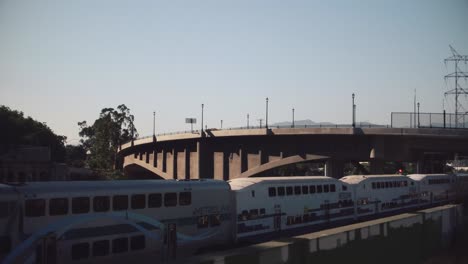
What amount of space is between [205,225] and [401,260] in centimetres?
1318

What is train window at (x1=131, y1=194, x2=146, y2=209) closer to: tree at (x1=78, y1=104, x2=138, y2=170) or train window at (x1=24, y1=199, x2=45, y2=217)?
train window at (x1=24, y1=199, x2=45, y2=217)

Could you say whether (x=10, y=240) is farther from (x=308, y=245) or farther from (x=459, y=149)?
(x=459, y=149)

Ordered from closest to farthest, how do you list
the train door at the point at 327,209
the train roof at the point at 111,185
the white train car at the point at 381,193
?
the train roof at the point at 111,185 < the train door at the point at 327,209 < the white train car at the point at 381,193

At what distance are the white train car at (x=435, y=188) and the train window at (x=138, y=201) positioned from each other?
1540 inches

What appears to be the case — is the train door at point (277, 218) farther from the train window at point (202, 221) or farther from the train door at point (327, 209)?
the train window at point (202, 221)

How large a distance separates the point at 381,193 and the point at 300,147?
17082 mm

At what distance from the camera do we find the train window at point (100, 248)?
22.0 meters

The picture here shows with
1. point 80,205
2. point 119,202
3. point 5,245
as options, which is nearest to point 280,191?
point 119,202

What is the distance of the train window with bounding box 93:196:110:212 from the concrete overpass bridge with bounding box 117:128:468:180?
39452 mm

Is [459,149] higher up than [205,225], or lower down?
higher up

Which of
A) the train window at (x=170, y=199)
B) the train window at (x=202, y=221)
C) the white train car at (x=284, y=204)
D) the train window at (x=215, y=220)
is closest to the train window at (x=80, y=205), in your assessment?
the train window at (x=170, y=199)

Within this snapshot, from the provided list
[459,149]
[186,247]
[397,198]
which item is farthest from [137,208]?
[459,149]

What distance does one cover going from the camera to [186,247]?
26.2 m

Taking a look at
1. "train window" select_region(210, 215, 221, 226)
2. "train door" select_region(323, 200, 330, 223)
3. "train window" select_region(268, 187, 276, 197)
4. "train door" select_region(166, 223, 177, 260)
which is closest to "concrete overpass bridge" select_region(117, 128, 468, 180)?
"train door" select_region(323, 200, 330, 223)
